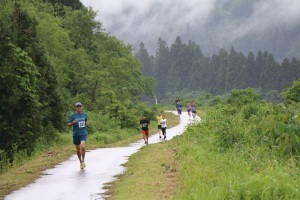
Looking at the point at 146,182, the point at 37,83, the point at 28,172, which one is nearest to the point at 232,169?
the point at 146,182

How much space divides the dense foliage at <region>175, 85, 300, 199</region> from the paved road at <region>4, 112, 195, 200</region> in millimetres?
2043

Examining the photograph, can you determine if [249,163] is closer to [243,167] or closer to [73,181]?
[243,167]

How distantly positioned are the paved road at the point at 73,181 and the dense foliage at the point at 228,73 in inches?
4850

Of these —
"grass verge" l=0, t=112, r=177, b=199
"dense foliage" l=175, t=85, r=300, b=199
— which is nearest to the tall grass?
"dense foliage" l=175, t=85, r=300, b=199

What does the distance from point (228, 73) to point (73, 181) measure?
155 m

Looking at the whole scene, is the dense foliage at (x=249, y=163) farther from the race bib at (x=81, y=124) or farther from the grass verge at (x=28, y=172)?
the grass verge at (x=28, y=172)

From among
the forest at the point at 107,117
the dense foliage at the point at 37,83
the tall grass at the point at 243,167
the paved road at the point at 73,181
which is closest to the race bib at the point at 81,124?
the paved road at the point at 73,181

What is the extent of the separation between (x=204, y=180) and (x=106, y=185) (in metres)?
2.88

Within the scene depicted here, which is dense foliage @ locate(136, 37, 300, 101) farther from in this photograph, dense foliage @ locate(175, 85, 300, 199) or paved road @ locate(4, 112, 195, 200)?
paved road @ locate(4, 112, 195, 200)

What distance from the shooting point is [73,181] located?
11.6 m

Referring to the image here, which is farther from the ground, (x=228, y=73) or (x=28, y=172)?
(x=228, y=73)

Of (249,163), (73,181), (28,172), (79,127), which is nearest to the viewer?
(249,163)

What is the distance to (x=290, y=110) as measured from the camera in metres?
12.7

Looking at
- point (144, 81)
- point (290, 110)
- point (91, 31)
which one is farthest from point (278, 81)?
point (290, 110)
